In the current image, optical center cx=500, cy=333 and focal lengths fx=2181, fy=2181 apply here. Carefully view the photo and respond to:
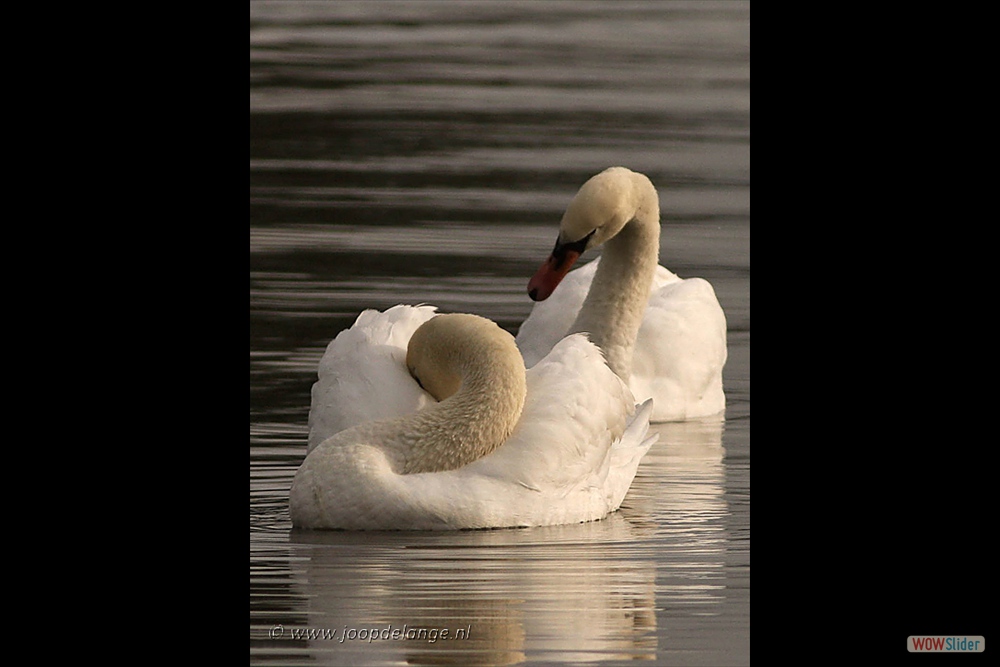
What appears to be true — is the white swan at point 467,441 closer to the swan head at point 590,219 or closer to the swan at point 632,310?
the swan head at point 590,219

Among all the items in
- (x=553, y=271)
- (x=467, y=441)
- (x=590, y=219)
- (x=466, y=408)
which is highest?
(x=590, y=219)

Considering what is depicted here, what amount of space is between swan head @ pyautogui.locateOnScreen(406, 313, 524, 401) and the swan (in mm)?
1496

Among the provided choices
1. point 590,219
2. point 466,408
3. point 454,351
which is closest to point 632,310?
point 590,219

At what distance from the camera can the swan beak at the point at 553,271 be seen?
1100 cm

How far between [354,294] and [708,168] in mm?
6788

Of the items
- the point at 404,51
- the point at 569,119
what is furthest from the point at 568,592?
the point at 404,51

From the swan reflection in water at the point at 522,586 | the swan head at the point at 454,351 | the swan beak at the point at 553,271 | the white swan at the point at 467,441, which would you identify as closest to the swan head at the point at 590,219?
the swan beak at the point at 553,271

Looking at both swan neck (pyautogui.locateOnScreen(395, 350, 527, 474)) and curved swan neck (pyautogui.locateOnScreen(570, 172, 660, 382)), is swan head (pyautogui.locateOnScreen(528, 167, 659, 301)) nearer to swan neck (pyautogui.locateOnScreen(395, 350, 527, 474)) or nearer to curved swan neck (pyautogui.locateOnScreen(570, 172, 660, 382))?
curved swan neck (pyautogui.locateOnScreen(570, 172, 660, 382))

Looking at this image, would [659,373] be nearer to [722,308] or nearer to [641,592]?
[722,308]

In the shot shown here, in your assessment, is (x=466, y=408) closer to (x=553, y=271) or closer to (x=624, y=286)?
(x=553, y=271)

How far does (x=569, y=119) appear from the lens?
22.4m

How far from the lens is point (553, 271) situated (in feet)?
36.4

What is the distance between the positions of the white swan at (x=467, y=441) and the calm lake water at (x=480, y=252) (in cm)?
13

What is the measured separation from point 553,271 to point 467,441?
6.59 feet
